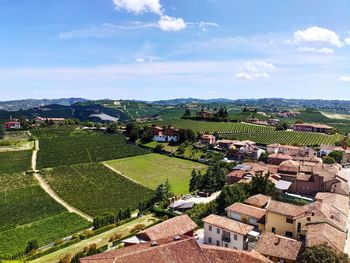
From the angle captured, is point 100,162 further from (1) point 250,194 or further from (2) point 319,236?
(2) point 319,236

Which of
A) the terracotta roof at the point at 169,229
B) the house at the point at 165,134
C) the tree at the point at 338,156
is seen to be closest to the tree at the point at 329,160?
the tree at the point at 338,156

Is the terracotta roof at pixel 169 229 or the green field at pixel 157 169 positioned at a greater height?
the terracotta roof at pixel 169 229

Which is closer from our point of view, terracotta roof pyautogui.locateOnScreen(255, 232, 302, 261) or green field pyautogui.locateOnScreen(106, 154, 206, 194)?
terracotta roof pyautogui.locateOnScreen(255, 232, 302, 261)

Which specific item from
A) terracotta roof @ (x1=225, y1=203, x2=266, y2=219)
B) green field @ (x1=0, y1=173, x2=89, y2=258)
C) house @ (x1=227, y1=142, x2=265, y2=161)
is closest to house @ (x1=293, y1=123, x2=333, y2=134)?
house @ (x1=227, y1=142, x2=265, y2=161)

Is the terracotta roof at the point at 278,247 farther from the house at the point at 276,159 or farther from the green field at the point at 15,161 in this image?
the green field at the point at 15,161

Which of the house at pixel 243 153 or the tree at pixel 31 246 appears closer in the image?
the tree at pixel 31 246

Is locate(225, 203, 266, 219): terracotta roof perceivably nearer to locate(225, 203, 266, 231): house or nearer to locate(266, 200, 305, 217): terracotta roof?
locate(225, 203, 266, 231): house

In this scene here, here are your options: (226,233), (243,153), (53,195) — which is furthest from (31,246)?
(243,153)

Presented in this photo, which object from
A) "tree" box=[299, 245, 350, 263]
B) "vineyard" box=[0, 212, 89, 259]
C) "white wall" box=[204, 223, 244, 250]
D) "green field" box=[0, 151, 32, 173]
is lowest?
"vineyard" box=[0, 212, 89, 259]
